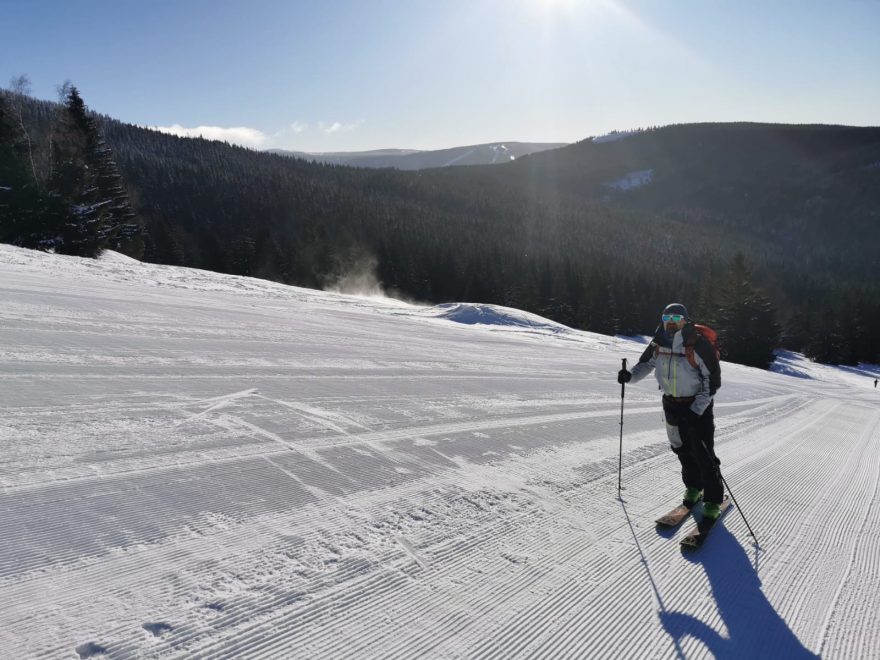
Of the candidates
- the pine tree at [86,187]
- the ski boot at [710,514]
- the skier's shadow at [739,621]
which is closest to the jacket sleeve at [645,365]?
the ski boot at [710,514]

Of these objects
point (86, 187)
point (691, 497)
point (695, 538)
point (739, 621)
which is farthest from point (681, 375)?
point (86, 187)

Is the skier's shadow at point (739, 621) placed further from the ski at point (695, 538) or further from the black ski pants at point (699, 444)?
the black ski pants at point (699, 444)

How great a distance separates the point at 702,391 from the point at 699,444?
19.8 inches

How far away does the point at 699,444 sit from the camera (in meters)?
4.56

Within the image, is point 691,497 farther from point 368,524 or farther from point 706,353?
point 368,524

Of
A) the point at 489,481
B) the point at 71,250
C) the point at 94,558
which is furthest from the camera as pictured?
the point at 71,250

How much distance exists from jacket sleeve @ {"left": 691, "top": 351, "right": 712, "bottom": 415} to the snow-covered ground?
1.07m

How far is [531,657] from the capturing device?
2721 mm

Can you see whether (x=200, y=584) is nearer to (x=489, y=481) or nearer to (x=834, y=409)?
(x=489, y=481)

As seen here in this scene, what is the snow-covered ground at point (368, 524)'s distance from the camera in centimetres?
271

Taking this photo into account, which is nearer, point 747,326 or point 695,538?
point 695,538

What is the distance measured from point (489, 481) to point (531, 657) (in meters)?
2.13

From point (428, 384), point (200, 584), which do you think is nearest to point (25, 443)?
point (200, 584)

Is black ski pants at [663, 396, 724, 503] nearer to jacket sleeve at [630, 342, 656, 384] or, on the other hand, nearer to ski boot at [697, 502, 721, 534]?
ski boot at [697, 502, 721, 534]
